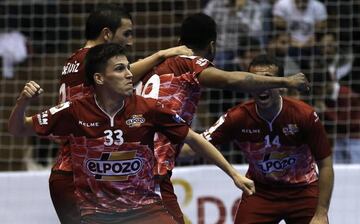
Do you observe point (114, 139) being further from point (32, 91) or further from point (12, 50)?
point (12, 50)

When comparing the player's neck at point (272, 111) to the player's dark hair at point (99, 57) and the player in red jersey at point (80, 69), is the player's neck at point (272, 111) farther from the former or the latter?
the player's dark hair at point (99, 57)

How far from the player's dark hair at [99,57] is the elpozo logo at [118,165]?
18.0 inches

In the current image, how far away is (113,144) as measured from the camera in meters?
5.39

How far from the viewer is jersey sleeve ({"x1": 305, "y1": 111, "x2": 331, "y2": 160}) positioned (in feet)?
21.4

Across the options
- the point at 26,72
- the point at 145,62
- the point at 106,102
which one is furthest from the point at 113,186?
the point at 26,72

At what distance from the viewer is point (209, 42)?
6.23 metres

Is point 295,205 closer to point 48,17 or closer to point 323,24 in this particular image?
point 323,24

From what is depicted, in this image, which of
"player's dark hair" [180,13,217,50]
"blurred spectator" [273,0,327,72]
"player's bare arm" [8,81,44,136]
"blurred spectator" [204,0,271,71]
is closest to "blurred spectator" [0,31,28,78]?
"blurred spectator" [204,0,271,71]

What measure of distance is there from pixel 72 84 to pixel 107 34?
1.28 ft

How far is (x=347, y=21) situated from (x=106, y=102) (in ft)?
17.2

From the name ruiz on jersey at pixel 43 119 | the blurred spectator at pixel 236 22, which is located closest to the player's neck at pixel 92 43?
the name ruiz on jersey at pixel 43 119

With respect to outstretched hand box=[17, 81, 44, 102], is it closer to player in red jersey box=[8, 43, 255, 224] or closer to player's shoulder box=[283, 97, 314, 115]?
player in red jersey box=[8, 43, 255, 224]

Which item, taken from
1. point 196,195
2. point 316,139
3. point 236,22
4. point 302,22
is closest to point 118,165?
point 316,139

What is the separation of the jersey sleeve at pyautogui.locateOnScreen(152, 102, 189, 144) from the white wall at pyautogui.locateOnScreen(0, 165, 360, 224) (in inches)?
131
